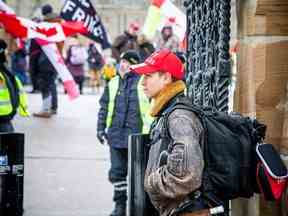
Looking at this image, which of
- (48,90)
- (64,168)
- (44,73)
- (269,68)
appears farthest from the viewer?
(44,73)

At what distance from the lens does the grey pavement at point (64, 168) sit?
28.1 feet

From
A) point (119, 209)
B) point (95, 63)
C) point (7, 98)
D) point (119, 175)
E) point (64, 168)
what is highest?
point (95, 63)

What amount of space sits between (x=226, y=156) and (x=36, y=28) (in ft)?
21.5

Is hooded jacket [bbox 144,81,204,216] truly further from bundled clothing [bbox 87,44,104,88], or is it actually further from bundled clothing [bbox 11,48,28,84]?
bundled clothing [bbox 87,44,104,88]

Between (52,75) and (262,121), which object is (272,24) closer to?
(262,121)

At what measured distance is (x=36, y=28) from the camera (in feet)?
33.2

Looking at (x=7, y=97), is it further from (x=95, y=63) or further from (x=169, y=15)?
(x=95, y=63)

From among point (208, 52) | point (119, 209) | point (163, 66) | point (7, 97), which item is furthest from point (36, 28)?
point (163, 66)

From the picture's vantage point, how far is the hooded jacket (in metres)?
3.79

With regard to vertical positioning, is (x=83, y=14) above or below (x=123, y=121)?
above

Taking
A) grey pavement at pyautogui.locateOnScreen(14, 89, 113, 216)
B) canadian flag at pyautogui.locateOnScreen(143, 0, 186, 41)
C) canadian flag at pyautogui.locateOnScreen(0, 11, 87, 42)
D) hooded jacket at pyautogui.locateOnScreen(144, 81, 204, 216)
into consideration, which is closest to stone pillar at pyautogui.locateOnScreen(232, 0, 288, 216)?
hooded jacket at pyautogui.locateOnScreen(144, 81, 204, 216)

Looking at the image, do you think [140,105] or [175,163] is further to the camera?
[140,105]

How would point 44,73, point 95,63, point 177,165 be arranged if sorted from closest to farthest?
point 177,165 → point 44,73 → point 95,63

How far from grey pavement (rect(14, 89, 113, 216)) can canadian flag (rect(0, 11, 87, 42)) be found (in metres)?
1.77
